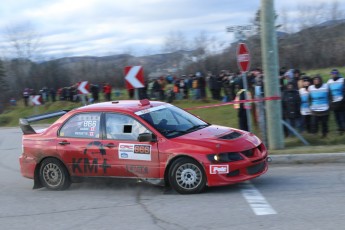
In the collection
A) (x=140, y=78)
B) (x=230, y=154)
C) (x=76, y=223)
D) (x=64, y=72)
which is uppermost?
(x=64, y=72)

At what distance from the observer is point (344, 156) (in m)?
9.50

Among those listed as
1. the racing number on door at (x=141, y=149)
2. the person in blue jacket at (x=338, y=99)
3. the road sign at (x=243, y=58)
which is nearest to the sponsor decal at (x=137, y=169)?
the racing number on door at (x=141, y=149)

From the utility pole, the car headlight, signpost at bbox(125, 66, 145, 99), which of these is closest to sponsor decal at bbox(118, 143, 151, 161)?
the car headlight

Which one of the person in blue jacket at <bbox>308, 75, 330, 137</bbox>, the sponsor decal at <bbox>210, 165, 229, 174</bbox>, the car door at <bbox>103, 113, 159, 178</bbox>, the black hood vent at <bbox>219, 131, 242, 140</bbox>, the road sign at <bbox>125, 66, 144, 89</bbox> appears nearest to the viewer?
the sponsor decal at <bbox>210, 165, 229, 174</bbox>

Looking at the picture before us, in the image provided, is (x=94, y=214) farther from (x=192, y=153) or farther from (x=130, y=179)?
(x=192, y=153)

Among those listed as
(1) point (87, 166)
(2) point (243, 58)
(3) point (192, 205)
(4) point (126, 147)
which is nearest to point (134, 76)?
(2) point (243, 58)

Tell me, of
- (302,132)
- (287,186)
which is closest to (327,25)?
(302,132)

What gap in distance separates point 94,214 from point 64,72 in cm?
7964

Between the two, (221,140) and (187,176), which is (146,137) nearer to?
(187,176)

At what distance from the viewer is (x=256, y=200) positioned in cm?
694

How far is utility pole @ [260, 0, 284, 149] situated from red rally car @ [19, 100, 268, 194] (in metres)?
2.72

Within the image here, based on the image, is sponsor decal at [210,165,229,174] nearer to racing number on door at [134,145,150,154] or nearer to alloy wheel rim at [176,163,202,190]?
alloy wheel rim at [176,163,202,190]

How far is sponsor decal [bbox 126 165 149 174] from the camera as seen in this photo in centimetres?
781

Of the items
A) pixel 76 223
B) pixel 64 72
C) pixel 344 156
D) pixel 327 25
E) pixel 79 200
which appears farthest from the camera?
pixel 64 72
